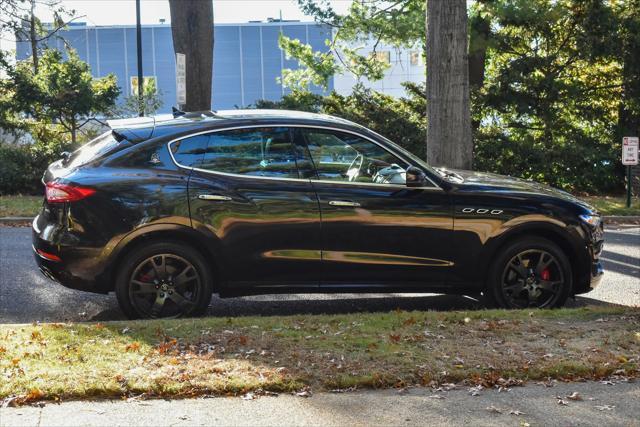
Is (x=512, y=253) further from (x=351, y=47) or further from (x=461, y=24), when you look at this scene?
(x=351, y=47)

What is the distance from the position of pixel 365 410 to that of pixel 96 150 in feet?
12.1

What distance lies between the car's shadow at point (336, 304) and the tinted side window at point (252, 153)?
4.71ft

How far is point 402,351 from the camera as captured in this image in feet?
19.8

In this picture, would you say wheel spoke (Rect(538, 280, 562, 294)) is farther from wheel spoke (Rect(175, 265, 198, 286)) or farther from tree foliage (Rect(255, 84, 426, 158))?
tree foliage (Rect(255, 84, 426, 158))

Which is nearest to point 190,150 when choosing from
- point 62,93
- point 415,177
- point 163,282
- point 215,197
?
point 215,197

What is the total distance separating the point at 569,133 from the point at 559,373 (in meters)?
18.0

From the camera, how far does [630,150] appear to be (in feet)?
58.8

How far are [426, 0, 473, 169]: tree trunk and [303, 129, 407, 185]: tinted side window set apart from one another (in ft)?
17.0

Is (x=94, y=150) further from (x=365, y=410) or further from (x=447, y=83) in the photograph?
(x=447, y=83)

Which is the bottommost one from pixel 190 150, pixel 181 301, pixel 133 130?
pixel 181 301

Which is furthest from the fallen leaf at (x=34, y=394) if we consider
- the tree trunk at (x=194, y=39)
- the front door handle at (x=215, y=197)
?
the tree trunk at (x=194, y=39)

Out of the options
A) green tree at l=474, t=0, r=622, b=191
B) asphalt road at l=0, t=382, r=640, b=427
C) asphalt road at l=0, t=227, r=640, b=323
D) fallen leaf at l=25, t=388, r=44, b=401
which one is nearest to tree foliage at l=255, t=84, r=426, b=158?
green tree at l=474, t=0, r=622, b=191

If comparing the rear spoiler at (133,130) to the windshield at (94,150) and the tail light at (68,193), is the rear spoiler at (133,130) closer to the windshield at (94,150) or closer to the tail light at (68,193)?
the windshield at (94,150)

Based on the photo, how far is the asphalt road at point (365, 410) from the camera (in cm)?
485
